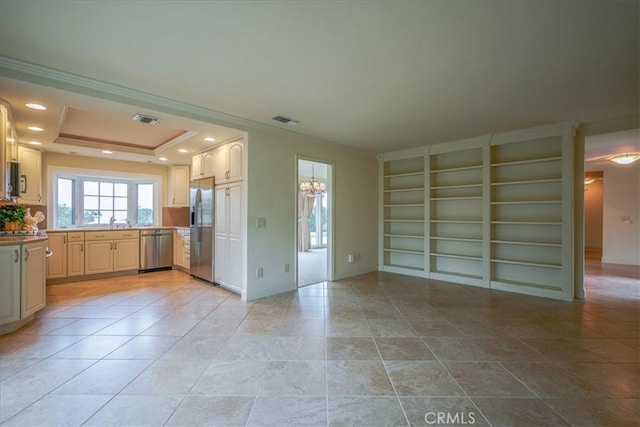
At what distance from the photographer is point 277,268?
425 cm

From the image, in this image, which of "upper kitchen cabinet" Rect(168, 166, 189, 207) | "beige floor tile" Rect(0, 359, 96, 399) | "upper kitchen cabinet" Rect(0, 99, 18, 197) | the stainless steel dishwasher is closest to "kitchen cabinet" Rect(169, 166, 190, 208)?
"upper kitchen cabinet" Rect(168, 166, 189, 207)

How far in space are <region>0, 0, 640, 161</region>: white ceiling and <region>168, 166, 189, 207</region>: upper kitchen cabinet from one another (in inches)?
120

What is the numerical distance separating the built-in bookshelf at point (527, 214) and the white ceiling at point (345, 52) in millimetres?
1009

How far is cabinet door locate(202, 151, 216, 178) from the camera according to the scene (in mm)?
4652

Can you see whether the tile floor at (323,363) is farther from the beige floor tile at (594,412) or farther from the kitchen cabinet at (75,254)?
the kitchen cabinet at (75,254)

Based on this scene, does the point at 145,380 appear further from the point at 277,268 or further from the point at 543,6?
the point at 543,6

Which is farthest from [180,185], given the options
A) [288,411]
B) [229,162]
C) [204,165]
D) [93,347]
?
[288,411]

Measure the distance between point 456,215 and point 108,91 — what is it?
5.45 meters

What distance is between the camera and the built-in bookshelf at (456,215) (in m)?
4.94

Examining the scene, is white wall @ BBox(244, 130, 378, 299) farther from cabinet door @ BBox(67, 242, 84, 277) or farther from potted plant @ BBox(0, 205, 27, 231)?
cabinet door @ BBox(67, 242, 84, 277)

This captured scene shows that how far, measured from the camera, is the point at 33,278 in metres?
3.02

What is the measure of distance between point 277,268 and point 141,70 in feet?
9.62

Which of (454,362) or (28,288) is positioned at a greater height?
(28,288)

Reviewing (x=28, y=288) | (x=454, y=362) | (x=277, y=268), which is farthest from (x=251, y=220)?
(x=454, y=362)
